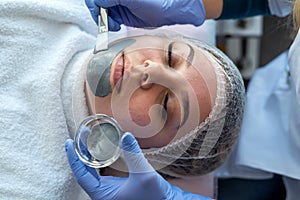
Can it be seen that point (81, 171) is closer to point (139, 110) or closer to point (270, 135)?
point (139, 110)

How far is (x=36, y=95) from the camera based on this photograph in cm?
116

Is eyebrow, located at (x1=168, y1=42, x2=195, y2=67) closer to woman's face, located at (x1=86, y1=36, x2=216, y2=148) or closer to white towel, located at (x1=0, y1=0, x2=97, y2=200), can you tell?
woman's face, located at (x1=86, y1=36, x2=216, y2=148)

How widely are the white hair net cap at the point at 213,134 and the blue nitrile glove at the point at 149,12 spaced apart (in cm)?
10

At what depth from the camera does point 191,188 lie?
129 centimetres

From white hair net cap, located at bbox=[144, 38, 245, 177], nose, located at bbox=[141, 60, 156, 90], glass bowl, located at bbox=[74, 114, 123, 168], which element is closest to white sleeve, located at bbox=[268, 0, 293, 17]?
white hair net cap, located at bbox=[144, 38, 245, 177]

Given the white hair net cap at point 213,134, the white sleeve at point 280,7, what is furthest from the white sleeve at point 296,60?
the white sleeve at point 280,7

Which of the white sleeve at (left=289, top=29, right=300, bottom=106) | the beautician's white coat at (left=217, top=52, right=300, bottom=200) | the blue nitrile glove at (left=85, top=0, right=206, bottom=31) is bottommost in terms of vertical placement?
the beautician's white coat at (left=217, top=52, right=300, bottom=200)

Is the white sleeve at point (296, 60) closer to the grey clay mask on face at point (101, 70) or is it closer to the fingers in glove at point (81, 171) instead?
the grey clay mask on face at point (101, 70)

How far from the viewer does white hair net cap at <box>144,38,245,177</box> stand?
112 cm

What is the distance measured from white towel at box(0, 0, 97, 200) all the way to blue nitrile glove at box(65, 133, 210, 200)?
124 millimetres

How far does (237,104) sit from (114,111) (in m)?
Answer: 0.31

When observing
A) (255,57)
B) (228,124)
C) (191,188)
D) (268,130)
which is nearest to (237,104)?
(228,124)

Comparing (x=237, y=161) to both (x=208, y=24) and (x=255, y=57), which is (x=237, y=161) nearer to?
(x=208, y=24)

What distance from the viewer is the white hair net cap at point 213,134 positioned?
3.67 ft
